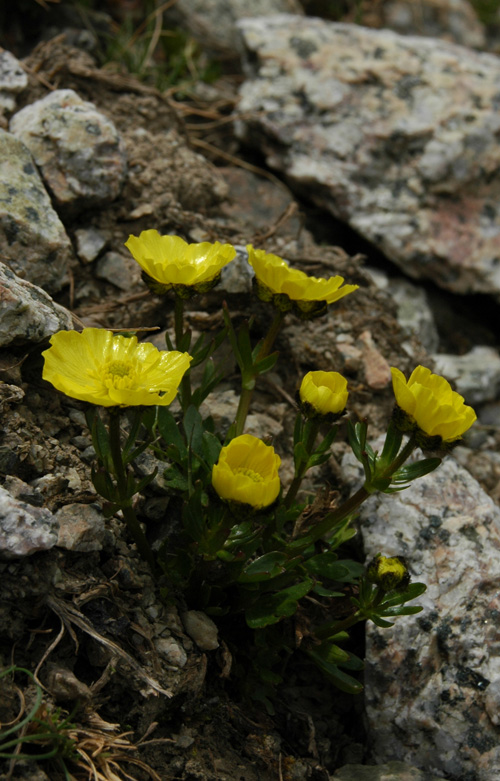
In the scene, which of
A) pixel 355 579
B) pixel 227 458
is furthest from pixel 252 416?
pixel 227 458

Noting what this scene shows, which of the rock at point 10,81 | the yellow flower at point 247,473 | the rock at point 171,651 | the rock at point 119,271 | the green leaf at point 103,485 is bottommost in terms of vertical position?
the rock at point 171,651

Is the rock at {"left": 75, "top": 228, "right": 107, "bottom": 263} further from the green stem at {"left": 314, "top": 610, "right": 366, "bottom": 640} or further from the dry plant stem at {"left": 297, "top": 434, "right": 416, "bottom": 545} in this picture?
the green stem at {"left": 314, "top": 610, "right": 366, "bottom": 640}

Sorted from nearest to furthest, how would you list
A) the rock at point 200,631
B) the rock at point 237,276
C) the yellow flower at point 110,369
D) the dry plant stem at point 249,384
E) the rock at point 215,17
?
the yellow flower at point 110,369 → the rock at point 200,631 → the dry plant stem at point 249,384 → the rock at point 237,276 → the rock at point 215,17

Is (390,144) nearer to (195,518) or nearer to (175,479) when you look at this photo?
(175,479)

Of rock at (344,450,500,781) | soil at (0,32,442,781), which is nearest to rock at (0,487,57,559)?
soil at (0,32,442,781)

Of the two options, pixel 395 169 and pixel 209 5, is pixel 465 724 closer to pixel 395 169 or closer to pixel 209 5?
pixel 395 169

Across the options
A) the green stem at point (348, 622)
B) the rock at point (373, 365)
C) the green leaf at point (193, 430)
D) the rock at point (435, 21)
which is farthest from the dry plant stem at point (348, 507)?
the rock at point (435, 21)

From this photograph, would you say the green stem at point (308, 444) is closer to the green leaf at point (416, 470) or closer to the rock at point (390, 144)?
the green leaf at point (416, 470)
